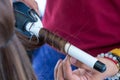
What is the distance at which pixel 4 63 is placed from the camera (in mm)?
509

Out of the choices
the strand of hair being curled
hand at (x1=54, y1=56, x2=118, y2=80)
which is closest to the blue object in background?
hand at (x1=54, y1=56, x2=118, y2=80)

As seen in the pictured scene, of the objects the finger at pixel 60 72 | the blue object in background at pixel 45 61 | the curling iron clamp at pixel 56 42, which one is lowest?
the blue object in background at pixel 45 61

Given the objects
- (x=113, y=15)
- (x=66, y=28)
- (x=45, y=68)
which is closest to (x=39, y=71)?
(x=45, y=68)

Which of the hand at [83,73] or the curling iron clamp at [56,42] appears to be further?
the hand at [83,73]

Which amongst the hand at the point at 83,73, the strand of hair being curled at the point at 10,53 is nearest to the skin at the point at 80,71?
the hand at the point at 83,73

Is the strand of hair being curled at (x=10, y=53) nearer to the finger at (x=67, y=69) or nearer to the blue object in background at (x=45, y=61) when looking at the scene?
the finger at (x=67, y=69)

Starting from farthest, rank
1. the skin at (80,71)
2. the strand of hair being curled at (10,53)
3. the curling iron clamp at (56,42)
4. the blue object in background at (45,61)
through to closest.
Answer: the blue object in background at (45,61)
the skin at (80,71)
the curling iron clamp at (56,42)
the strand of hair being curled at (10,53)

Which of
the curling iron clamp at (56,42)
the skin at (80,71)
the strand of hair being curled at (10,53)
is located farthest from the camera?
the skin at (80,71)

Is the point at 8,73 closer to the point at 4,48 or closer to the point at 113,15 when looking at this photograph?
the point at 4,48

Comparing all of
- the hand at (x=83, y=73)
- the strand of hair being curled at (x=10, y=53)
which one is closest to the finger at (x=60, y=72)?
the hand at (x=83, y=73)

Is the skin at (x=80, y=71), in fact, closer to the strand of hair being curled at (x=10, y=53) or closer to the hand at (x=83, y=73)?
the hand at (x=83, y=73)

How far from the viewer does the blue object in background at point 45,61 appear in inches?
31.7

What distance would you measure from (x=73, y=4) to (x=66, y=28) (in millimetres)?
72

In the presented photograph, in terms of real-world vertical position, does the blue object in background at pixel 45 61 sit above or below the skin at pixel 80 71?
below
